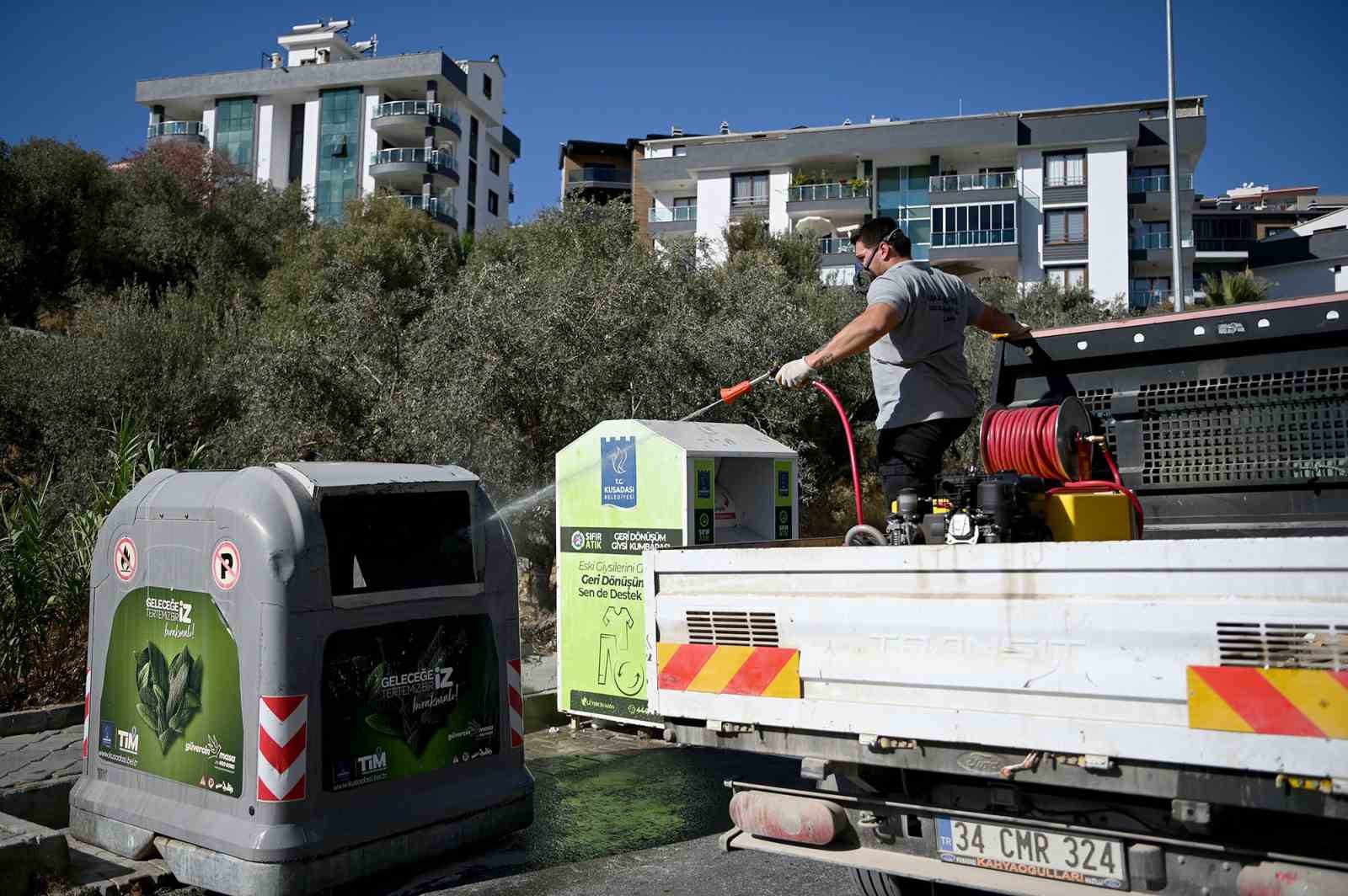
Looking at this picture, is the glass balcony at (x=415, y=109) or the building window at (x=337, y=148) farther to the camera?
the building window at (x=337, y=148)

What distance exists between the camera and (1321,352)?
15.2 ft

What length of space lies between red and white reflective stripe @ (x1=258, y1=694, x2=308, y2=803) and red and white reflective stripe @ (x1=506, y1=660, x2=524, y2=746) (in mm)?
1240

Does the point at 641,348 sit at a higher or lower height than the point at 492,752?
higher

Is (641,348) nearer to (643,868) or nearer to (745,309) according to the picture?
(745,309)

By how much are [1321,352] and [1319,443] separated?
0.41 metres

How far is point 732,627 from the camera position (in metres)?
3.85

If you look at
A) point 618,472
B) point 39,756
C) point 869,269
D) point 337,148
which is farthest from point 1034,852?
point 337,148

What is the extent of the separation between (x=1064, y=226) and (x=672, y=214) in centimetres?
1864

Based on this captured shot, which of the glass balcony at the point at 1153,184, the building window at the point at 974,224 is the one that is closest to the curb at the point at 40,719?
the building window at the point at 974,224

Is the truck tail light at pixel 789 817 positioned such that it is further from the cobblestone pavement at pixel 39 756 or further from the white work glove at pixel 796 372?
the cobblestone pavement at pixel 39 756

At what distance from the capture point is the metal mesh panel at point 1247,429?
4551 millimetres

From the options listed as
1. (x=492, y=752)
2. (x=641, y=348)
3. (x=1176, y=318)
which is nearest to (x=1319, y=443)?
(x=1176, y=318)

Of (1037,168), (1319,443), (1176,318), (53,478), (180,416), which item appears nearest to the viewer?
(1319,443)

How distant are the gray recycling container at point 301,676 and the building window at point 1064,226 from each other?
45.4 metres
